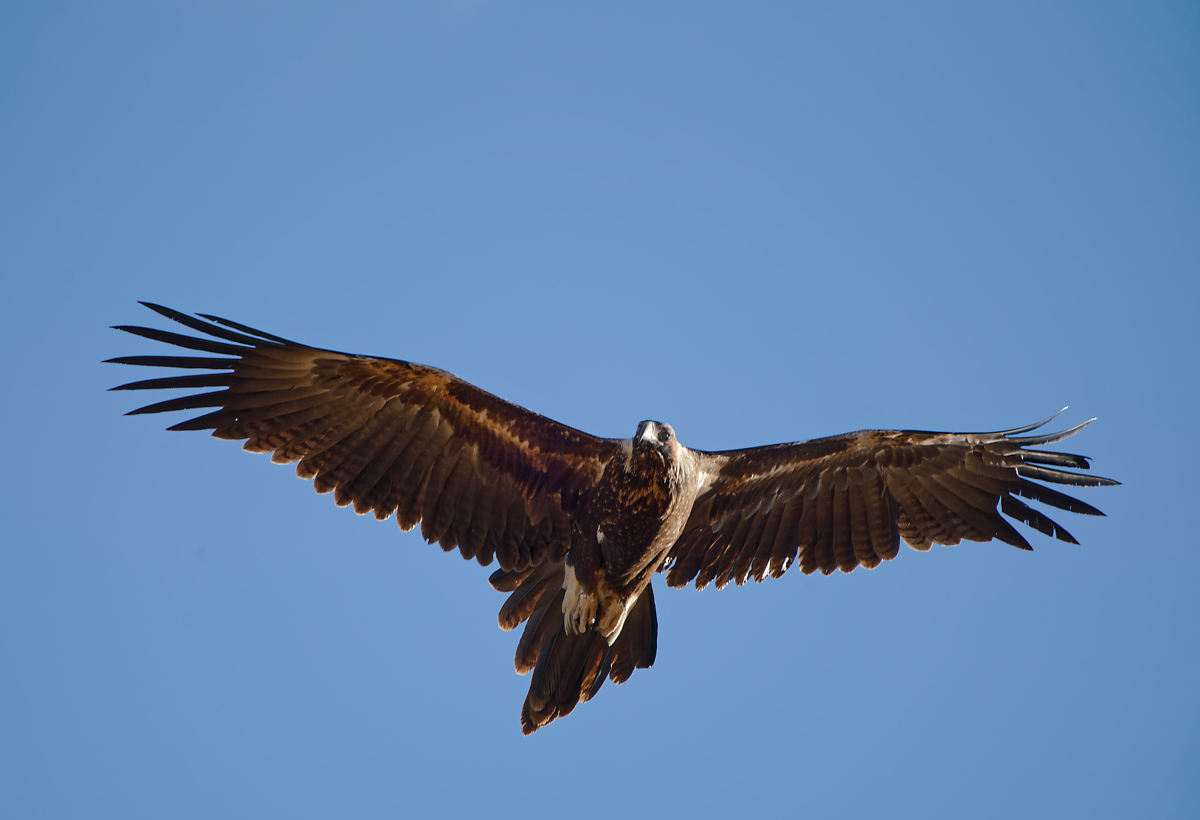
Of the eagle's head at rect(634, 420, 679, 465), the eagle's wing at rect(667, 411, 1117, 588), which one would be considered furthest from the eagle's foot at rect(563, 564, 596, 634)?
the eagle's head at rect(634, 420, 679, 465)

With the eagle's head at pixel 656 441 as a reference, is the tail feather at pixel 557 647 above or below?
below

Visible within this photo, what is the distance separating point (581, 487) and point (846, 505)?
7.38 feet

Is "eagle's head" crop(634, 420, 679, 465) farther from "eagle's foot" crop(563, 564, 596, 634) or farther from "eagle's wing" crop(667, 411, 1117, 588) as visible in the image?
"eagle's foot" crop(563, 564, 596, 634)

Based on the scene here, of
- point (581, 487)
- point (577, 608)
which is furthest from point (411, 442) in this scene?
point (577, 608)

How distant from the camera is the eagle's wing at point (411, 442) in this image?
7.48m

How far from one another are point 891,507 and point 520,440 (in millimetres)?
3064

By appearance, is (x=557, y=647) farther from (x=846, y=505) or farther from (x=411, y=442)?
(x=846, y=505)

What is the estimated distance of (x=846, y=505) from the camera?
838 centimetres

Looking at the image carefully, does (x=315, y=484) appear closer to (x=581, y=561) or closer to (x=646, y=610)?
(x=581, y=561)

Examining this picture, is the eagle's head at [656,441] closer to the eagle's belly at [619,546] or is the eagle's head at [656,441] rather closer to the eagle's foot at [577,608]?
the eagle's belly at [619,546]

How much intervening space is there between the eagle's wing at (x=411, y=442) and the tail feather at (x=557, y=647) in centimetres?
21

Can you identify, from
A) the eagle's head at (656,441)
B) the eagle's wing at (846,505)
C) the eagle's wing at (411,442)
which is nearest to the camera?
the eagle's head at (656,441)

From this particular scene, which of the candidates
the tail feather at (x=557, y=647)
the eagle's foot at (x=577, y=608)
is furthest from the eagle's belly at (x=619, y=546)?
the tail feather at (x=557, y=647)

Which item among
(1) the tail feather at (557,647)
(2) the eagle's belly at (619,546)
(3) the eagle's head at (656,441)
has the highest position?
(3) the eagle's head at (656,441)
